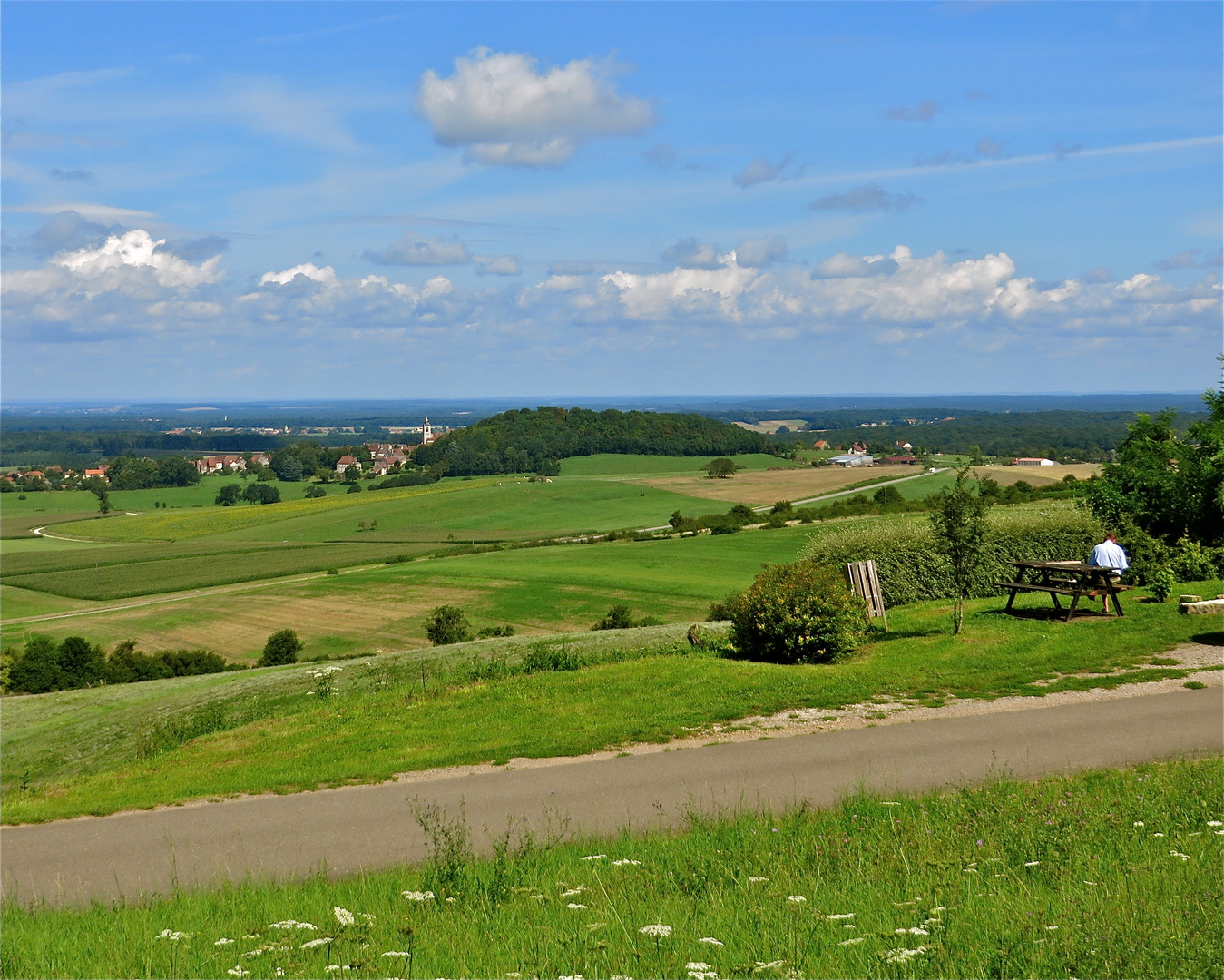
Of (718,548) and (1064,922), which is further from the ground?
(1064,922)

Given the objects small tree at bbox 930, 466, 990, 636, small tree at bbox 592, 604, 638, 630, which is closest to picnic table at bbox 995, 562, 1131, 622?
small tree at bbox 930, 466, 990, 636

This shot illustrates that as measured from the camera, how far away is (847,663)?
16234 millimetres

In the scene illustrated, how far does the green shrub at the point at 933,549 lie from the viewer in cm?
2558

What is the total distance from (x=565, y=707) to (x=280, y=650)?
30554 mm

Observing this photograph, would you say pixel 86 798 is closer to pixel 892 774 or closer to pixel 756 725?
pixel 756 725

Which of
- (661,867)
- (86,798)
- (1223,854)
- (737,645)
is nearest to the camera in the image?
(1223,854)

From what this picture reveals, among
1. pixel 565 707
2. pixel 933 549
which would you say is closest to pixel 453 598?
pixel 933 549

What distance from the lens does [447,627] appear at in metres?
40.7

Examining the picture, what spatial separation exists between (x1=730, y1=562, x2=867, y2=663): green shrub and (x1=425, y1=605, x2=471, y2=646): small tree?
23683mm

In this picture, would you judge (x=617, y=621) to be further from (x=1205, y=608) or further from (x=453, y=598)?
(x=1205, y=608)

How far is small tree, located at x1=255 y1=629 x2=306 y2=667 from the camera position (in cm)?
4078

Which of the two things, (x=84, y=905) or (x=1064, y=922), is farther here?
(x=84, y=905)

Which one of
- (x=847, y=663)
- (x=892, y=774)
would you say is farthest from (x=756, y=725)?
(x=847, y=663)

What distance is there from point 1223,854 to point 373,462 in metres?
169
